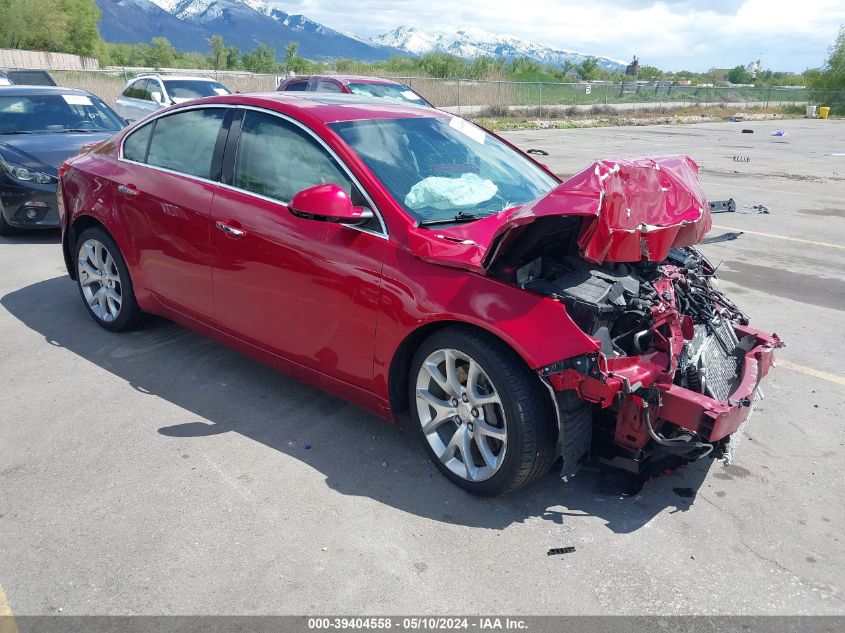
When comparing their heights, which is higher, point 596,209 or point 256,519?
point 596,209

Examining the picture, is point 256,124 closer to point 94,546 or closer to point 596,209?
point 596,209

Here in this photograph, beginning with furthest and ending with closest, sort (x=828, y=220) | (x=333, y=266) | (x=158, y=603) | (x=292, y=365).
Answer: (x=828, y=220) → (x=292, y=365) → (x=333, y=266) → (x=158, y=603)

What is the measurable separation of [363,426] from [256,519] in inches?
39.0

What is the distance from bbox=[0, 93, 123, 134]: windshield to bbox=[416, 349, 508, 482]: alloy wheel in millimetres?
7624

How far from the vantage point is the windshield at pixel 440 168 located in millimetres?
3680

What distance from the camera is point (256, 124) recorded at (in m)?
4.14

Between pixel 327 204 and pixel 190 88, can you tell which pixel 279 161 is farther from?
pixel 190 88

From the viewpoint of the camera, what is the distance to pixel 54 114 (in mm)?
9102

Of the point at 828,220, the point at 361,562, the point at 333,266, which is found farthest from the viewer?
the point at 828,220

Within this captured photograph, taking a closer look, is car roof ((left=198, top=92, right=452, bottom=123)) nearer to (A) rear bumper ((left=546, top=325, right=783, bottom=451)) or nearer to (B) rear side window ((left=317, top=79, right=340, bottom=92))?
(A) rear bumper ((left=546, top=325, right=783, bottom=451))

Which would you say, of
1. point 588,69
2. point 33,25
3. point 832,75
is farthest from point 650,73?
point 33,25

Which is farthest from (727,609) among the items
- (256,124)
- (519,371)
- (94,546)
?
(256,124)

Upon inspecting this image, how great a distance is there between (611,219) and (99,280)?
3.94 m

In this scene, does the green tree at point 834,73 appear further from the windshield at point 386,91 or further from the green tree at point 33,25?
the green tree at point 33,25
